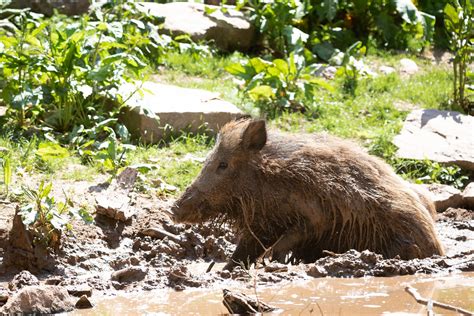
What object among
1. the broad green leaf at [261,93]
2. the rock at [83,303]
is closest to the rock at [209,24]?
the broad green leaf at [261,93]

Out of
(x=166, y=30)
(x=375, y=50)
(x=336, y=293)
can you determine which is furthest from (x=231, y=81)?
(x=336, y=293)

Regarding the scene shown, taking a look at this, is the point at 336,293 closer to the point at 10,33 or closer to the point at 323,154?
the point at 323,154

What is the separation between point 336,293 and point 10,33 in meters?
7.10

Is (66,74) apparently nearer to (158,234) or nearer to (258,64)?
(158,234)

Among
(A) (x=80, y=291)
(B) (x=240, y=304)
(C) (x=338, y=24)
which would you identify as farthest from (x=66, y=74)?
(C) (x=338, y=24)

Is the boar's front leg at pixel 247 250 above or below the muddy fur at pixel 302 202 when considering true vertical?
below

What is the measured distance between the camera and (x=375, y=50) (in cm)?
1361

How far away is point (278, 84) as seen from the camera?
11.1 metres

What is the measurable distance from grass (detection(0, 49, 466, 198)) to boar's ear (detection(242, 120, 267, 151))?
1.73 metres

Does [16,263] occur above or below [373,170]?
below

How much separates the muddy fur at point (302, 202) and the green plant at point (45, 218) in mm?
846

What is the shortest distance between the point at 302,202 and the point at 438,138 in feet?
11.7

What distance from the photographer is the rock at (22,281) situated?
6495mm

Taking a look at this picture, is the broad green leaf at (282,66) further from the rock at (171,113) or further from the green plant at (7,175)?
the green plant at (7,175)
